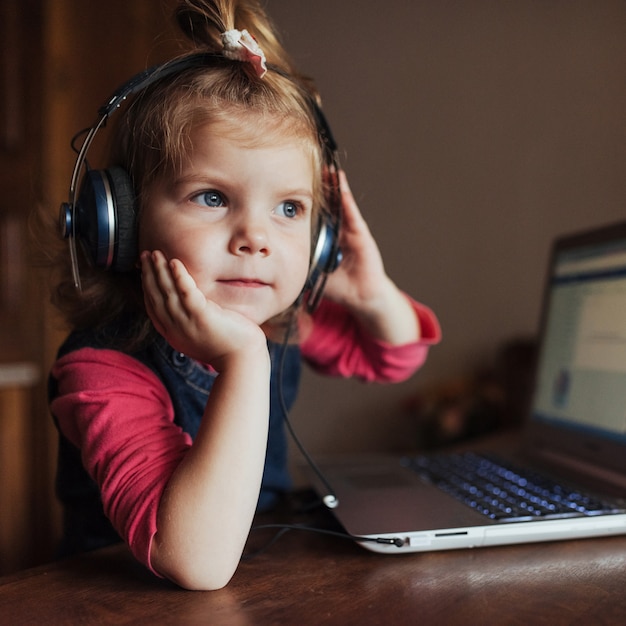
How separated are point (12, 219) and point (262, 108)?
2.04 meters

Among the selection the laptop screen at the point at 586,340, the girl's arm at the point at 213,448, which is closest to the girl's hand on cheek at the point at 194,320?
the girl's arm at the point at 213,448

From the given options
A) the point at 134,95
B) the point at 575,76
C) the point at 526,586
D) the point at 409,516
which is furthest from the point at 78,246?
the point at 575,76

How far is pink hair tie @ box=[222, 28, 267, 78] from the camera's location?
27.2 inches

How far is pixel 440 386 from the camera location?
1.82m

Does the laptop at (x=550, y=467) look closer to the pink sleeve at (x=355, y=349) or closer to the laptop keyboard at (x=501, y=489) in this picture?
the laptop keyboard at (x=501, y=489)

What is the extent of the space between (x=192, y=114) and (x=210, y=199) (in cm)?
9

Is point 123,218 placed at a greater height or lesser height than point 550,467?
greater

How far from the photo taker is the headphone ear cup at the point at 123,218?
2.27ft

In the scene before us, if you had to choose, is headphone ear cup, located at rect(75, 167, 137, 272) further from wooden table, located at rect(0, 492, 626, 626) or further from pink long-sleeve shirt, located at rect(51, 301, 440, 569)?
wooden table, located at rect(0, 492, 626, 626)

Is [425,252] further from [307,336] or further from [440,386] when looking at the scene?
[307,336]

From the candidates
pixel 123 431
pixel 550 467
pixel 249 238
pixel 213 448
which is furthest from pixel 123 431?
pixel 550 467

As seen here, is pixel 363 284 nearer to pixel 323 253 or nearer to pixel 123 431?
pixel 323 253

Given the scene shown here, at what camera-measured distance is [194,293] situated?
2.07ft

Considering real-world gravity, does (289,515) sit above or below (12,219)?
below
